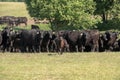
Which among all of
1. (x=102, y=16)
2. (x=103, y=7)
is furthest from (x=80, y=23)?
(x=102, y=16)

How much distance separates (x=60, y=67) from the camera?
17.5 metres

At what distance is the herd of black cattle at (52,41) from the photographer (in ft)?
80.0

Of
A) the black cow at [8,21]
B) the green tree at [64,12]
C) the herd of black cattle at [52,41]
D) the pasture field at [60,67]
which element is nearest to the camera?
the pasture field at [60,67]

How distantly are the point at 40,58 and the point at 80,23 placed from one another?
64.5 ft

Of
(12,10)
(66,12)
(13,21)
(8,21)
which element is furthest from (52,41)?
(12,10)

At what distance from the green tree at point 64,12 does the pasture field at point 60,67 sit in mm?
16379

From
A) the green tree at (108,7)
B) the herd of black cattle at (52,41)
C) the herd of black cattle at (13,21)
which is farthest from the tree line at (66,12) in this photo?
the herd of black cattle at (13,21)

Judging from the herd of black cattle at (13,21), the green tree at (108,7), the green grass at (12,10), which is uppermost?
the green tree at (108,7)

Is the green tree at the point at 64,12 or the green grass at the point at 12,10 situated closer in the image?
the green tree at the point at 64,12

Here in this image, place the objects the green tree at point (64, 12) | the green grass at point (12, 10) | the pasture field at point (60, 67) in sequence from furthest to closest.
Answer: the green grass at point (12, 10) → the green tree at point (64, 12) → the pasture field at point (60, 67)

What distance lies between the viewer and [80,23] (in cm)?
3991

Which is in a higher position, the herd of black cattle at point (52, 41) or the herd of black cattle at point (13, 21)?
the herd of black cattle at point (52, 41)

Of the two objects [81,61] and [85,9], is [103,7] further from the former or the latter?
[81,61]

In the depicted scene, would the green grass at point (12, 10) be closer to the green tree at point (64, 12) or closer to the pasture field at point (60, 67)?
the green tree at point (64, 12)
